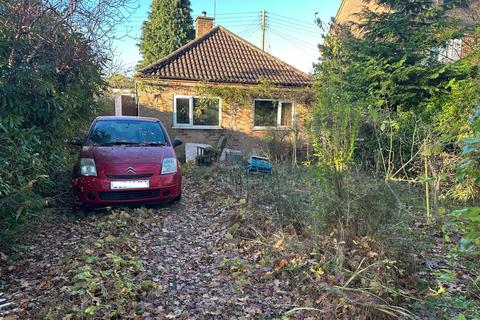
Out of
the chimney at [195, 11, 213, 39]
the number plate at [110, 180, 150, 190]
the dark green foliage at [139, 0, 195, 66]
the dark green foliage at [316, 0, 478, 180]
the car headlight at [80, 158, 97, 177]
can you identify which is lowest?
the number plate at [110, 180, 150, 190]

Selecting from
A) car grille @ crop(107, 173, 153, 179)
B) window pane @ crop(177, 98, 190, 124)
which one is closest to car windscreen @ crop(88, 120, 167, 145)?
car grille @ crop(107, 173, 153, 179)

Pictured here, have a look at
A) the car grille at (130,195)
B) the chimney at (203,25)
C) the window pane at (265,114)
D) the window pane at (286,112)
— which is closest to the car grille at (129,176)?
the car grille at (130,195)

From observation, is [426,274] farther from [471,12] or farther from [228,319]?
[471,12]

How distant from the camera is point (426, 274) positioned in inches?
142

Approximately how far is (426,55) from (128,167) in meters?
9.29

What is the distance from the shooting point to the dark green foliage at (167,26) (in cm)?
2848

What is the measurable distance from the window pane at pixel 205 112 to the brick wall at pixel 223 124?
0.30 metres

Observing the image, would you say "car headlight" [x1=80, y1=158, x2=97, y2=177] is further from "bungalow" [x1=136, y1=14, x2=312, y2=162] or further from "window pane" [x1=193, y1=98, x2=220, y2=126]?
"window pane" [x1=193, y1=98, x2=220, y2=126]

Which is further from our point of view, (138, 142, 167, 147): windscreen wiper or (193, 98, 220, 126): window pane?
(193, 98, 220, 126): window pane

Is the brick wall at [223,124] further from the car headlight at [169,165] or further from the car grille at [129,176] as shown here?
the car grille at [129,176]

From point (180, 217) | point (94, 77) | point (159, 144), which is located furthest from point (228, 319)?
point (94, 77)

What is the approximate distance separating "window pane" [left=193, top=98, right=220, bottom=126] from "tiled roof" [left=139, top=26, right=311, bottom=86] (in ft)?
3.01

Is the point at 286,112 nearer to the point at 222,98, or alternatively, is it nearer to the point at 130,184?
the point at 222,98

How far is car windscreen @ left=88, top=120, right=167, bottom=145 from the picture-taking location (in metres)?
6.10
